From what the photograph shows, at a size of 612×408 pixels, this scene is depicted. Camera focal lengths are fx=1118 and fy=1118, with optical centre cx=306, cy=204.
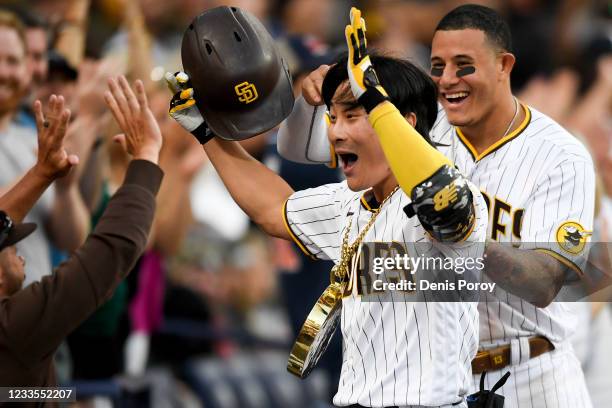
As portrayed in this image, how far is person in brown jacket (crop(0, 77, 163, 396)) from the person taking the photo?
3.51 m

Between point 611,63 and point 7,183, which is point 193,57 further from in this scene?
point 611,63

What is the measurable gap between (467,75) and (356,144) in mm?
810

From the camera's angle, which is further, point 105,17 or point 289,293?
point 105,17

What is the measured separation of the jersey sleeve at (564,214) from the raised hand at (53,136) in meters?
1.62

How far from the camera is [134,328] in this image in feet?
22.0

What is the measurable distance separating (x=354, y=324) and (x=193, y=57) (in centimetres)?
105

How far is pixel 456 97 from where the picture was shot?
4.10m

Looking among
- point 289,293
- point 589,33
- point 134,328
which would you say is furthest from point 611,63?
point 134,328

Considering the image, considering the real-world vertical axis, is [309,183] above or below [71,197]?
above

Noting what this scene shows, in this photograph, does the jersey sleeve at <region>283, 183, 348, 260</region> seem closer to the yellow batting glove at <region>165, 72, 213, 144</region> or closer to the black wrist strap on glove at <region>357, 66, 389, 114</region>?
the yellow batting glove at <region>165, 72, 213, 144</region>

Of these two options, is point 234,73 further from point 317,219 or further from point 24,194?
point 24,194

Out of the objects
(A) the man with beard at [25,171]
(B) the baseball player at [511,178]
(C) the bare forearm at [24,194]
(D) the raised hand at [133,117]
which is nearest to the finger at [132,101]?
(D) the raised hand at [133,117]

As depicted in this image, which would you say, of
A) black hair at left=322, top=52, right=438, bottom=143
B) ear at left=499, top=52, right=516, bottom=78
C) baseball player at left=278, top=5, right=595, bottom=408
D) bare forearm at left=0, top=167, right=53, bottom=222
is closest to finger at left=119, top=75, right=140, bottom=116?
bare forearm at left=0, top=167, right=53, bottom=222

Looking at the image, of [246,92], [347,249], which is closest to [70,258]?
[246,92]
